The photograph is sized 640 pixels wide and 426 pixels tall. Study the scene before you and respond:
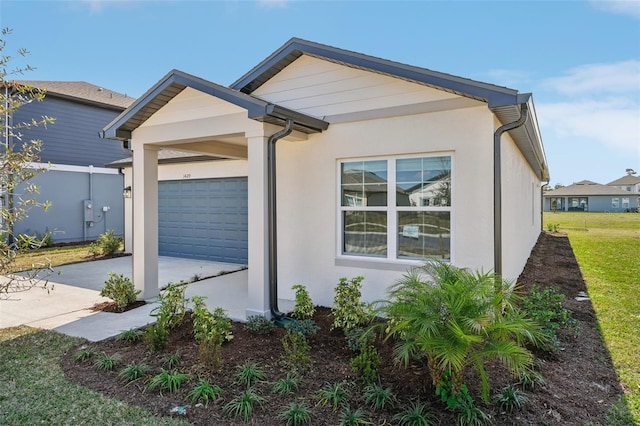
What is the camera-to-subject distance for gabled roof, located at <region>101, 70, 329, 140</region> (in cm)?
573

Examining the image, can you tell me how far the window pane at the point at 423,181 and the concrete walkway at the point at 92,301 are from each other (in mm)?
2925

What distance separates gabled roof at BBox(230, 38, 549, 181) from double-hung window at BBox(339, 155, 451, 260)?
111cm

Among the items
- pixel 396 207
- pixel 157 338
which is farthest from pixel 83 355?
pixel 396 207

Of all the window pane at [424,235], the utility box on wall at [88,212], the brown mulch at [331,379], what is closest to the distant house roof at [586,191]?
the utility box on wall at [88,212]

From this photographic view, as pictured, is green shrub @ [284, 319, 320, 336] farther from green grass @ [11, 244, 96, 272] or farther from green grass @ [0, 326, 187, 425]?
green grass @ [11, 244, 96, 272]

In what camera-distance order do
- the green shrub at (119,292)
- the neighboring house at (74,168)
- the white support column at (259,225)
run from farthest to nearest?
the neighboring house at (74,168) → the green shrub at (119,292) → the white support column at (259,225)

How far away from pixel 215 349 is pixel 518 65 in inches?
619

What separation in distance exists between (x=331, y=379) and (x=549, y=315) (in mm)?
3288

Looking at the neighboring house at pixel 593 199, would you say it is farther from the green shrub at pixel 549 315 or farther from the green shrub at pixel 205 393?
the green shrub at pixel 205 393

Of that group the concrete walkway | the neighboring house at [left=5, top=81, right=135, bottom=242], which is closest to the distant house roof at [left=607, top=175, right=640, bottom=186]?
the concrete walkway

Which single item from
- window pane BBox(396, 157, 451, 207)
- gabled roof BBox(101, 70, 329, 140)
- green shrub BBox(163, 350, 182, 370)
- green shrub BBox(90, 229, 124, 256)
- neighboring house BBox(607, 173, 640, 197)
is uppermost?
neighboring house BBox(607, 173, 640, 197)

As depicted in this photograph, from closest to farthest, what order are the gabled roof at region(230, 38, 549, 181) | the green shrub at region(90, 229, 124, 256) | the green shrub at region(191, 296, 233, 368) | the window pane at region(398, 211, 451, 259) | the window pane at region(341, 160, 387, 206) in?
the green shrub at region(191, 296, 233, 368) < the gabled roof at region(230, 38, 549, 181) < the window pane at region(398, 211, 451, 259) < the window pane at region(341, 160, 387, 206) < the green shrub at region(90, 229, 124, 256)

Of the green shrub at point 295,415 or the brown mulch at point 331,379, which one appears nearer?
the green shrub at point 295,415

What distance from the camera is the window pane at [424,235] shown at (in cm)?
614
